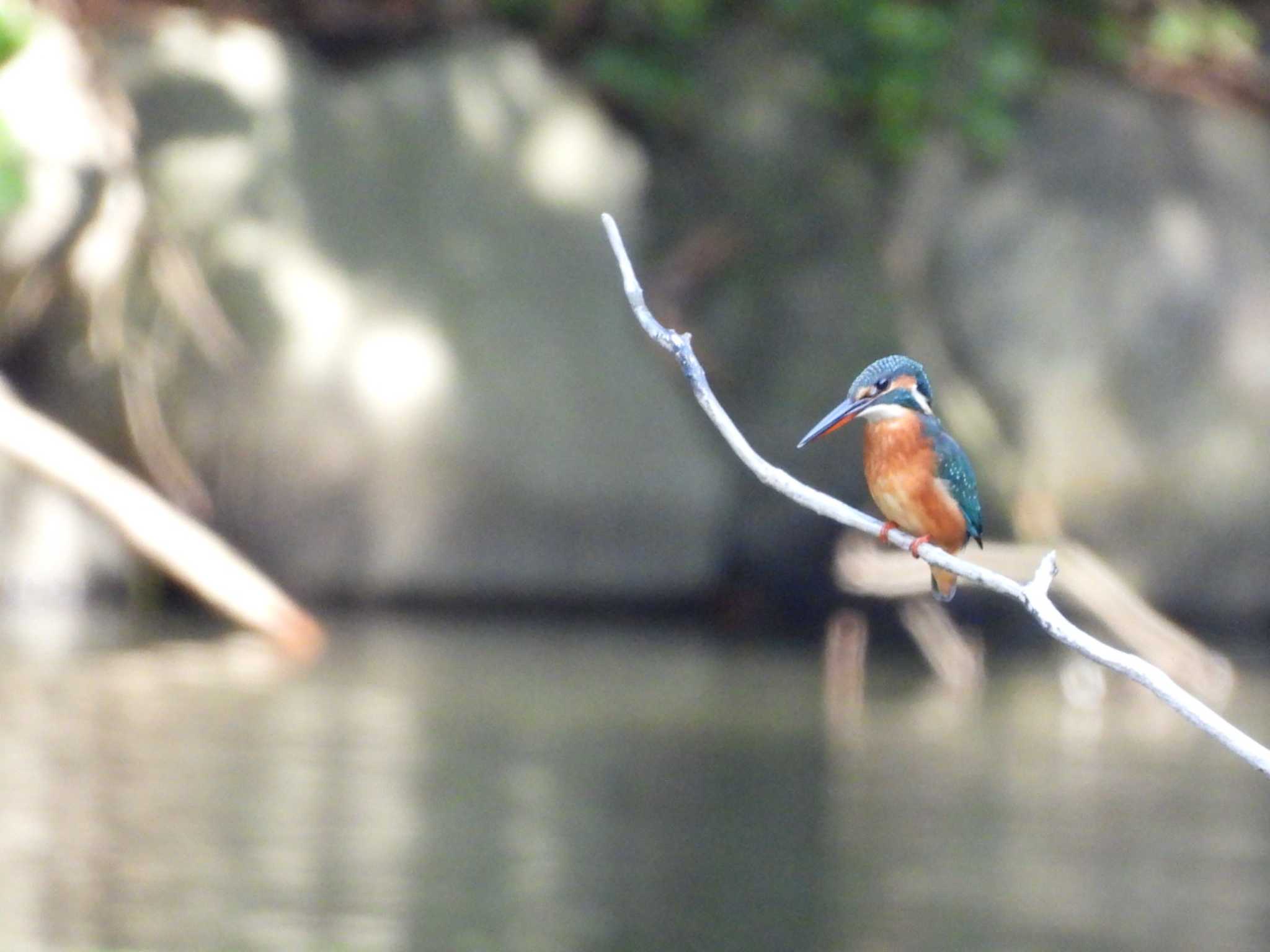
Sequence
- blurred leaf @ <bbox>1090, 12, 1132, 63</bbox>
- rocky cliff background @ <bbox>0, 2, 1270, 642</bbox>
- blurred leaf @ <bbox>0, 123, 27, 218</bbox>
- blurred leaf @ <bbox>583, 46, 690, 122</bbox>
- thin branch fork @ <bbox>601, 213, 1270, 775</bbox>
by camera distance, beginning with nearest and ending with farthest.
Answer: thin branch fork @ <bbox>601, 213, 1270, 775</bbox> → blurred leaf @ <bbox>0, 123, 27, 218</bbox> → rocky cliff background @ <bbox>0, 2, 1270, 642</bbox> → blurred leaf @ <bbox>583, 46, 690, 122</bbox> → blurred leaf @ <bbox>1090, 12, 1132, 63</bbox>

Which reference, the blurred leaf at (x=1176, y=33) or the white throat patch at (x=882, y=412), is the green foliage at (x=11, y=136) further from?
the blurred leaf at (x=1176, y=33)

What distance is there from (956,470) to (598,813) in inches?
127

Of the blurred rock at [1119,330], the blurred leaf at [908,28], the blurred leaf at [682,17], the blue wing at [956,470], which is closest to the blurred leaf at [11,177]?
the blue wing at [956,470]

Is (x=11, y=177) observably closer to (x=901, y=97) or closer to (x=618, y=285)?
(x=618, y=285)

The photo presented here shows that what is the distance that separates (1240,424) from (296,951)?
6253mm

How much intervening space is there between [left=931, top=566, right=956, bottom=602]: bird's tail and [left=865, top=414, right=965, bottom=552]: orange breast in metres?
0.04

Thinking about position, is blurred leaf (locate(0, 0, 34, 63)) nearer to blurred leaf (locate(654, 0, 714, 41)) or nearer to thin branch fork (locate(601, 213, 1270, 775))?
thin branch fork (locate(601, 213, 1270, 775))

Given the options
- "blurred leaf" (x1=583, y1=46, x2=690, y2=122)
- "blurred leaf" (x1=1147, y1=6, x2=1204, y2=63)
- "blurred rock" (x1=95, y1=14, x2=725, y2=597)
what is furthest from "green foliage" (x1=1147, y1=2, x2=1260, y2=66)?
"blurred rock" (x1=95, y1=14, x2=725, y2=597)

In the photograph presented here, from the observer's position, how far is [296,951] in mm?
4027

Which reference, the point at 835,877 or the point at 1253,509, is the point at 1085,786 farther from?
the point at 1253,509

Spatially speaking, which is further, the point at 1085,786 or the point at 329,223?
the point at 329,223

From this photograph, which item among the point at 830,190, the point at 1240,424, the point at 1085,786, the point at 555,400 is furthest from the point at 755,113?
the point at 1085,786

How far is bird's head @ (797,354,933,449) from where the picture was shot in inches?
82.7

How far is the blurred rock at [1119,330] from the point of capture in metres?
9.06
